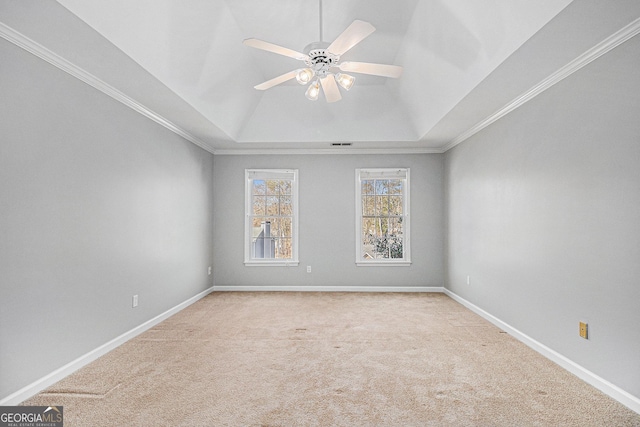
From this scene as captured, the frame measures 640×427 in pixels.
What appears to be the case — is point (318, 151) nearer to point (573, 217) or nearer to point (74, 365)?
point (573, 217)

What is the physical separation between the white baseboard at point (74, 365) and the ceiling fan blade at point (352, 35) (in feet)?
10.3

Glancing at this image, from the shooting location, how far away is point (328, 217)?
5.86 metres

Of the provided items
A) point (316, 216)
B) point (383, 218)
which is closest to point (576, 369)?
point (383, 218)

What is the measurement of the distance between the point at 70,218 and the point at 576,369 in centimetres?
414

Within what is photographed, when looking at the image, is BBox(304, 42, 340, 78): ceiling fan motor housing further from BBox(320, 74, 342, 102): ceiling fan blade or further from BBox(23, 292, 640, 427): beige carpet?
BBox(23, 292, 640, 427): beige carpet

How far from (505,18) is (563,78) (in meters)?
0.90

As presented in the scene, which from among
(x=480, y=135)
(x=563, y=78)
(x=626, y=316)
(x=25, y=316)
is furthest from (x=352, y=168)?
(x=25, y=316)

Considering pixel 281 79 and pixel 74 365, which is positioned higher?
pixel 281 79

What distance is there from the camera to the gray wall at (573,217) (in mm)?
2246

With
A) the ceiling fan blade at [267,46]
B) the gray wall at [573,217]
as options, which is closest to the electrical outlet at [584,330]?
the gray wall at [573,217]

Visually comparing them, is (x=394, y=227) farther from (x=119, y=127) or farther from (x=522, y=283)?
(x=119, y=127)

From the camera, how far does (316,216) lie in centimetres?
586

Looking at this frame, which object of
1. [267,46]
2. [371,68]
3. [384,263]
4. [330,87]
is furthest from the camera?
[384,263]

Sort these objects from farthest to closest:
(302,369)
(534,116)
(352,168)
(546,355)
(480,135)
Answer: (352,168) < (480,135) < (534,116) < (546,355) < (302,369)
